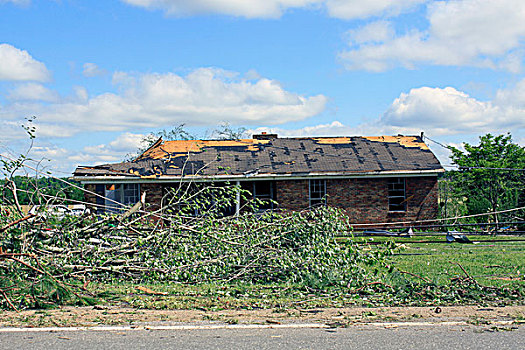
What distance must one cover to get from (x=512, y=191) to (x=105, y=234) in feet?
60.6

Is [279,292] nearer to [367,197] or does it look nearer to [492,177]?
[367,197]

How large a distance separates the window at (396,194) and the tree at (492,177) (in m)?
2.54

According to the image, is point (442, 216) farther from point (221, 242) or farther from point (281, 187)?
point (221, 242)

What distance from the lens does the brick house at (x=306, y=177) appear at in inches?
808

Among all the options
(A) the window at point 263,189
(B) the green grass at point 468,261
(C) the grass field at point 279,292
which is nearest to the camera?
(C) the grass field at point 279,292

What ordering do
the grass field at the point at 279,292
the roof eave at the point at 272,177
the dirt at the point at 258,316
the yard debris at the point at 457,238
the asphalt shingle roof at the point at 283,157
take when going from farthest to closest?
the asphalt shingle roof at the point at 283,157 → the roof eave at the point at 272,177 → the yard debris at the point at 457,238 → the grass field at the point at 279,292 → the dirt at the point at 258,316

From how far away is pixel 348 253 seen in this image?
8.94m

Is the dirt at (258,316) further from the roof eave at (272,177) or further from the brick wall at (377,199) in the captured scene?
the brick wall at (377,199)

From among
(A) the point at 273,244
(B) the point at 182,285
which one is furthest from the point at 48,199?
(A) the point at 273,244

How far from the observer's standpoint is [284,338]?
5523mm

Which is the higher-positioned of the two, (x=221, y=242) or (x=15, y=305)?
(x=221, y=242)

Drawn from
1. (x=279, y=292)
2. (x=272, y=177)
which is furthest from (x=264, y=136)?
(x=279, y=292)

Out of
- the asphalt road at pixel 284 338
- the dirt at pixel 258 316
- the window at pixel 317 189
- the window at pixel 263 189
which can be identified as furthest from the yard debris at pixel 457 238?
the asphalt road at pixel 284 338

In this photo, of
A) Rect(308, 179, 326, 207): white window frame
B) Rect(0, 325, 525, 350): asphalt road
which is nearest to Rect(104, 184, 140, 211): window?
Rect(308, 179, 326, 207): white window frame
